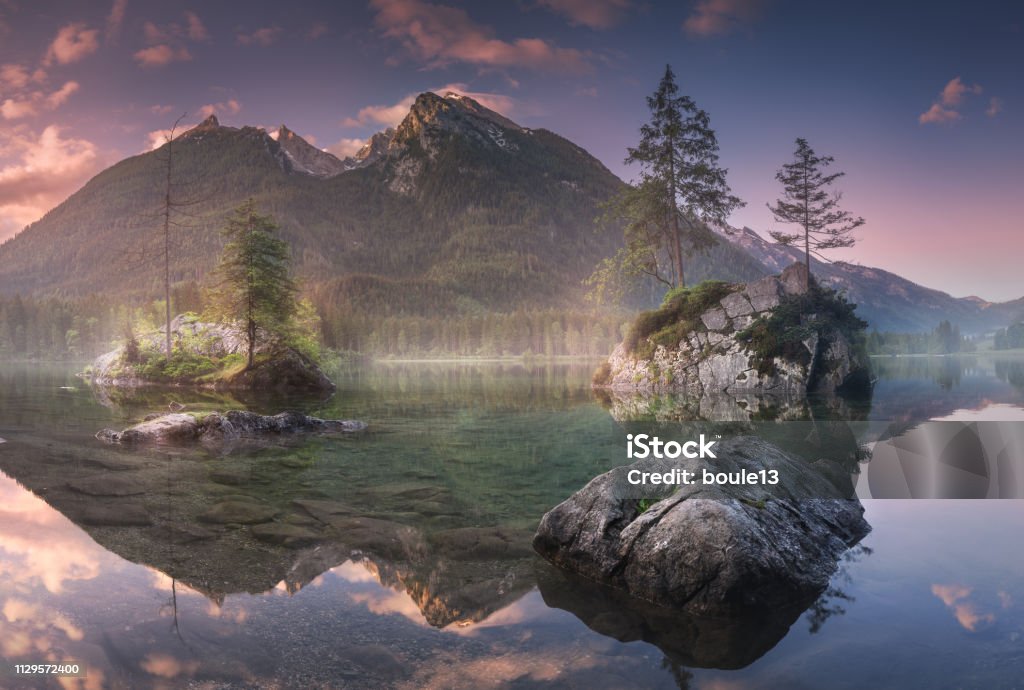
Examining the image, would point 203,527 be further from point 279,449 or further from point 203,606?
point 279,449

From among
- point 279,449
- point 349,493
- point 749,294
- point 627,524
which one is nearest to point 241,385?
point 279,449

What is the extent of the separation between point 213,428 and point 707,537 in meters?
16.4

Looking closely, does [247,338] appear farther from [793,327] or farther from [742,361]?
[793,327]

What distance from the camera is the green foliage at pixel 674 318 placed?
121 ft

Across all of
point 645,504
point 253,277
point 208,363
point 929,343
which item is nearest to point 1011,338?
point 929,343

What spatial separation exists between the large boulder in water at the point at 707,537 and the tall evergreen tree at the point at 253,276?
34307 mm

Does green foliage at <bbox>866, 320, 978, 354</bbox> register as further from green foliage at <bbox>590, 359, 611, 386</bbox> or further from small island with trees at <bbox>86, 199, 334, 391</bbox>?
small island with trees at <bbox>86, 199, 334, 391</bbox>

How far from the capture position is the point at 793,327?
110 ft

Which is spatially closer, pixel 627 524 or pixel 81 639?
pixel 81 639

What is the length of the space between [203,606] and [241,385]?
1374 inches

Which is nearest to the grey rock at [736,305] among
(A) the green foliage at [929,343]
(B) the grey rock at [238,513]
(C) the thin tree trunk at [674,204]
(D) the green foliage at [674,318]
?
(D) the green foliage at [674,318]

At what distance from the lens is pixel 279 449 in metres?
16.2

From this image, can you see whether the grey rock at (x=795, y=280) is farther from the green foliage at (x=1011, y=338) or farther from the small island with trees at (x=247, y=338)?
the green foliage at (x=1011, y=338)

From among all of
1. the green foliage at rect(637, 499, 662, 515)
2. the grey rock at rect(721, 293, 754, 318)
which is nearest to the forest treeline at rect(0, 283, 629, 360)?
the grey rock at rect(721, 293, 754, 318)
